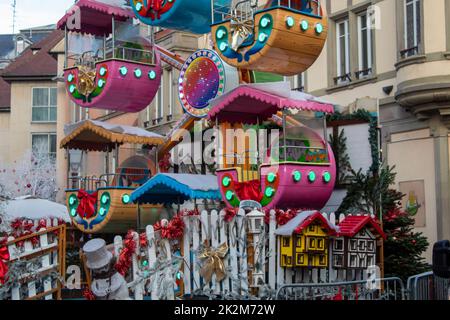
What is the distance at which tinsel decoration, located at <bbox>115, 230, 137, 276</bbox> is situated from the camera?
13178mm

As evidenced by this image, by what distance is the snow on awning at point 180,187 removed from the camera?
1442 centimetres

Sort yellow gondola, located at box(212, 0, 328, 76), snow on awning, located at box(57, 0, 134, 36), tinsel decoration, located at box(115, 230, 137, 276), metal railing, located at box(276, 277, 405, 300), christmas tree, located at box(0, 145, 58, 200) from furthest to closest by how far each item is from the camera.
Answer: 1. christmas tree, located at box(0, 145, 58, 200)
2. snow on awning, located at box(57, 0, 134, 36)
3. tinsel decoration, located at box(115, 230, 137, 276)
4. yellow gondola, located at box(212, 0, 328, 76)
5. metal railing, located at box(276, 277, 405, 300)

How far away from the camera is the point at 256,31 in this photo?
43.3 feet

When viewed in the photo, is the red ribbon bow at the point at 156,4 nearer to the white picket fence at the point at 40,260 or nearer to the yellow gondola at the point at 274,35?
the yellow gondola at the point at 274,35

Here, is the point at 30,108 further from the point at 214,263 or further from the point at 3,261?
the point at 214,263

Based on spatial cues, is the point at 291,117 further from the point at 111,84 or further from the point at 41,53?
the point at 41,53

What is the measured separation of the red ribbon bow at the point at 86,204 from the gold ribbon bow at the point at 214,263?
557 cm

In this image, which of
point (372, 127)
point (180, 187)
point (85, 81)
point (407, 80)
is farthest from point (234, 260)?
point (407, 80)

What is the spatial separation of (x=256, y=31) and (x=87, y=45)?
679 cm

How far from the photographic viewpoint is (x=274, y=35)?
42.3 feet

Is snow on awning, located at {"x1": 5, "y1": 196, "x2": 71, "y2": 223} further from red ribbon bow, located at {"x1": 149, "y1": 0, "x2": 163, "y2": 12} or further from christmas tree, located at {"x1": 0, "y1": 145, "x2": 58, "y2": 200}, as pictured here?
christmas tree, located at {"x1": 0, "y1": 145, "x2": 58, "y2": 200}

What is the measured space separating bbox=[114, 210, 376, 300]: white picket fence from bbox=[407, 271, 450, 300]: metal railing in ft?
5.60

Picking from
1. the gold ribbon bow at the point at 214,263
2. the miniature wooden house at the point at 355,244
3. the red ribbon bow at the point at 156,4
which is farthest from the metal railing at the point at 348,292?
the red ribbon bow at the point at 156,4

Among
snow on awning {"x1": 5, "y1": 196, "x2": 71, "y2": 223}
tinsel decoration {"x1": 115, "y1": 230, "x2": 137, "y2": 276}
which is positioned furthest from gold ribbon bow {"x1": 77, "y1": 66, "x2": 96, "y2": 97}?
tinsel decoration {"x1": 115, "y1": 230, "x2": 137, "y2": 276}
